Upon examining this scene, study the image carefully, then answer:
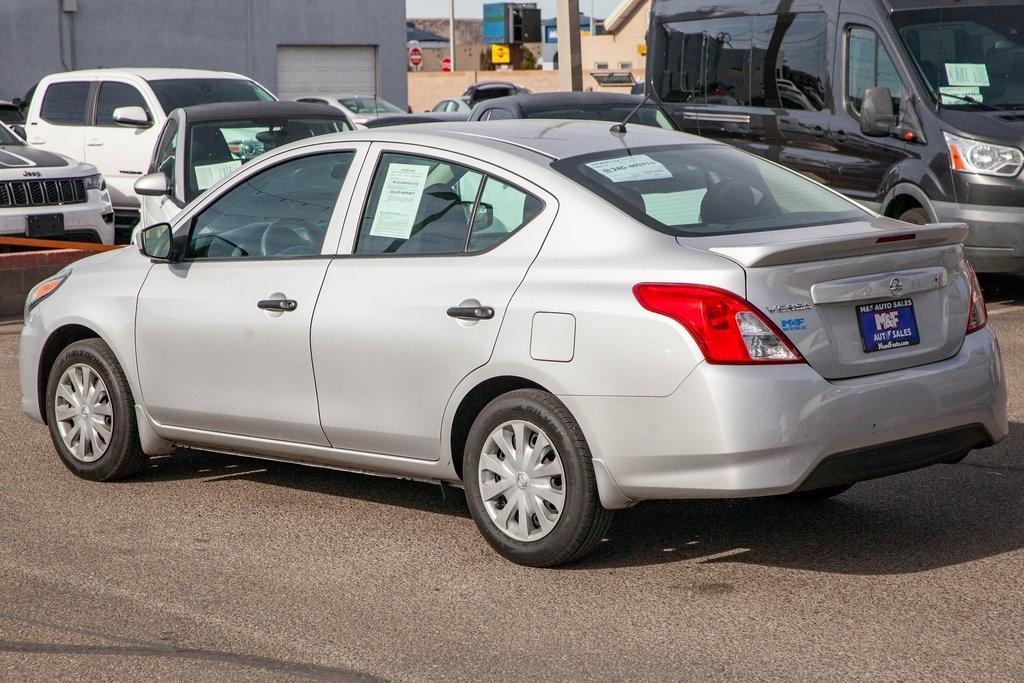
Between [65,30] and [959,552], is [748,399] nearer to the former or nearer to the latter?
[959,552]

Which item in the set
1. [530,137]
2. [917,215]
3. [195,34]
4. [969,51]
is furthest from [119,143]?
[195,34]

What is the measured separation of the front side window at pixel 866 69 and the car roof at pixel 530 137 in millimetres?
5749

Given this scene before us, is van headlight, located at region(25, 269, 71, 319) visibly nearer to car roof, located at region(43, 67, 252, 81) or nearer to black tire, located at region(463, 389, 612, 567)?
black tire, located at region(463, 389, 612, 567)

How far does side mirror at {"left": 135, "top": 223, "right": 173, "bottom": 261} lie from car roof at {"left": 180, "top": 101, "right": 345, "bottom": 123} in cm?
551

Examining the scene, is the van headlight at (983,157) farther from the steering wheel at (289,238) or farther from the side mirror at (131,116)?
the side mirror at (131,116)

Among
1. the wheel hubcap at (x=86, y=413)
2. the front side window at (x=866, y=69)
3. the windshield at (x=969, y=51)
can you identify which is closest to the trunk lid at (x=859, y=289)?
the wheel hubcap at (x=86, y=413)

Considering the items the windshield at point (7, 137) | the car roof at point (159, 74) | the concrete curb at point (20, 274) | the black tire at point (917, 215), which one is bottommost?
the concrete curb at point (20, 274)

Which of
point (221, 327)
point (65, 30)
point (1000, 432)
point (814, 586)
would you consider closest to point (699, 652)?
point (814, 586)

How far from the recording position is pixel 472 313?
213 inches

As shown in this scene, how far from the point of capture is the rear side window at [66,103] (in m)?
16.7

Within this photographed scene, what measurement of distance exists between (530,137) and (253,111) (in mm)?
6707

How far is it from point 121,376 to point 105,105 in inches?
409

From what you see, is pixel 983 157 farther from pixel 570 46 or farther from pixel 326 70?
pixel 326 70

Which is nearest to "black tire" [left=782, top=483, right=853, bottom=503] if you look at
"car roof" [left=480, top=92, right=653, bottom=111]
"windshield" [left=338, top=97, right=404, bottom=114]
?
"car roof" [left=480, top=92, right=653, bottom=111]
